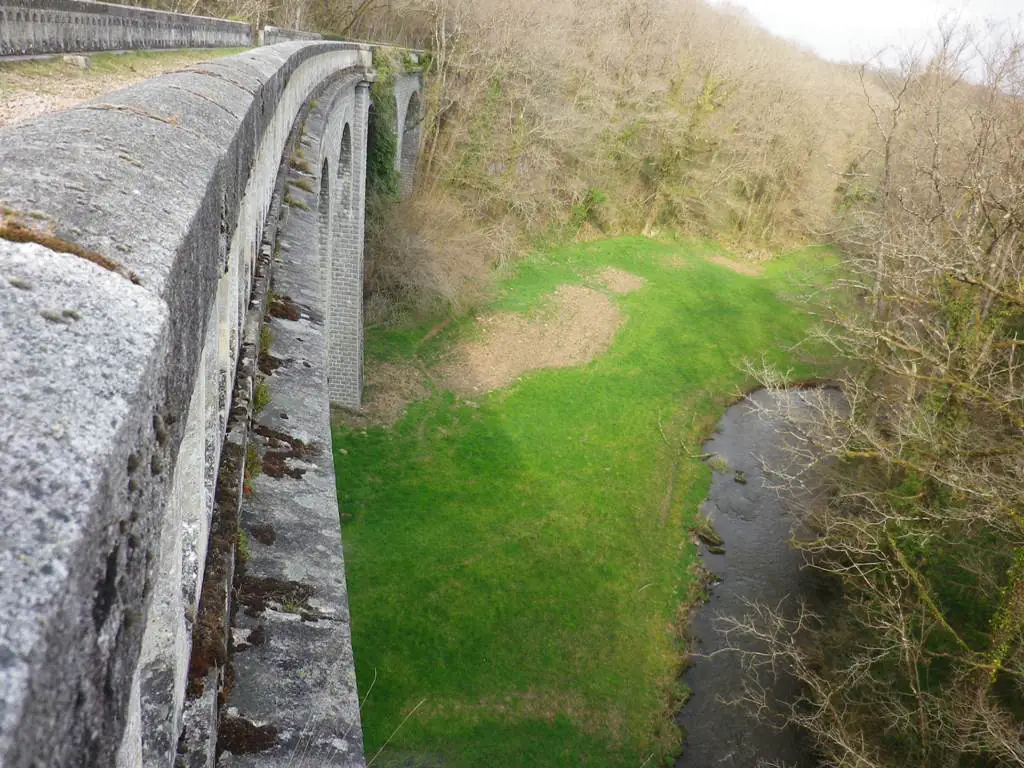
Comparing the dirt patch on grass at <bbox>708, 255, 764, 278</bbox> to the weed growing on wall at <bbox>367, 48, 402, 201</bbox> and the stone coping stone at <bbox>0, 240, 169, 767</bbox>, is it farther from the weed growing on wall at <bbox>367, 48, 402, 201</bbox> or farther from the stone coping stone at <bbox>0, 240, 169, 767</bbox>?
the stone coping stone at <bbox>0, 240, 169, 767</bbox>

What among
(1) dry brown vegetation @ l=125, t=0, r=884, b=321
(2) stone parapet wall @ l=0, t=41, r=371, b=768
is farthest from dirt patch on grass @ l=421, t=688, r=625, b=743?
(1) dry brown vegetation @ l=125, t=0, r=884, b=321

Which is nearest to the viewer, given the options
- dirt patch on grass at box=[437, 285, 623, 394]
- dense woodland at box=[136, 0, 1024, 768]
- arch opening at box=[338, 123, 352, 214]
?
dense woodland at box=[136, 0, 1024, 768]

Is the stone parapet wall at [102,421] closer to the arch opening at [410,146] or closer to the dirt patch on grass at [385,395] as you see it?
the dirt patch on grass at [385,395]

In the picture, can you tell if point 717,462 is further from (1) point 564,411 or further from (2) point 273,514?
(2) point 273,514

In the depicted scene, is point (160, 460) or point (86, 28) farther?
point (86, 28)

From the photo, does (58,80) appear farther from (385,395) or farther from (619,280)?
(619,280)

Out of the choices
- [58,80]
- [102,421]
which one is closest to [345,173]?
[58,80]
